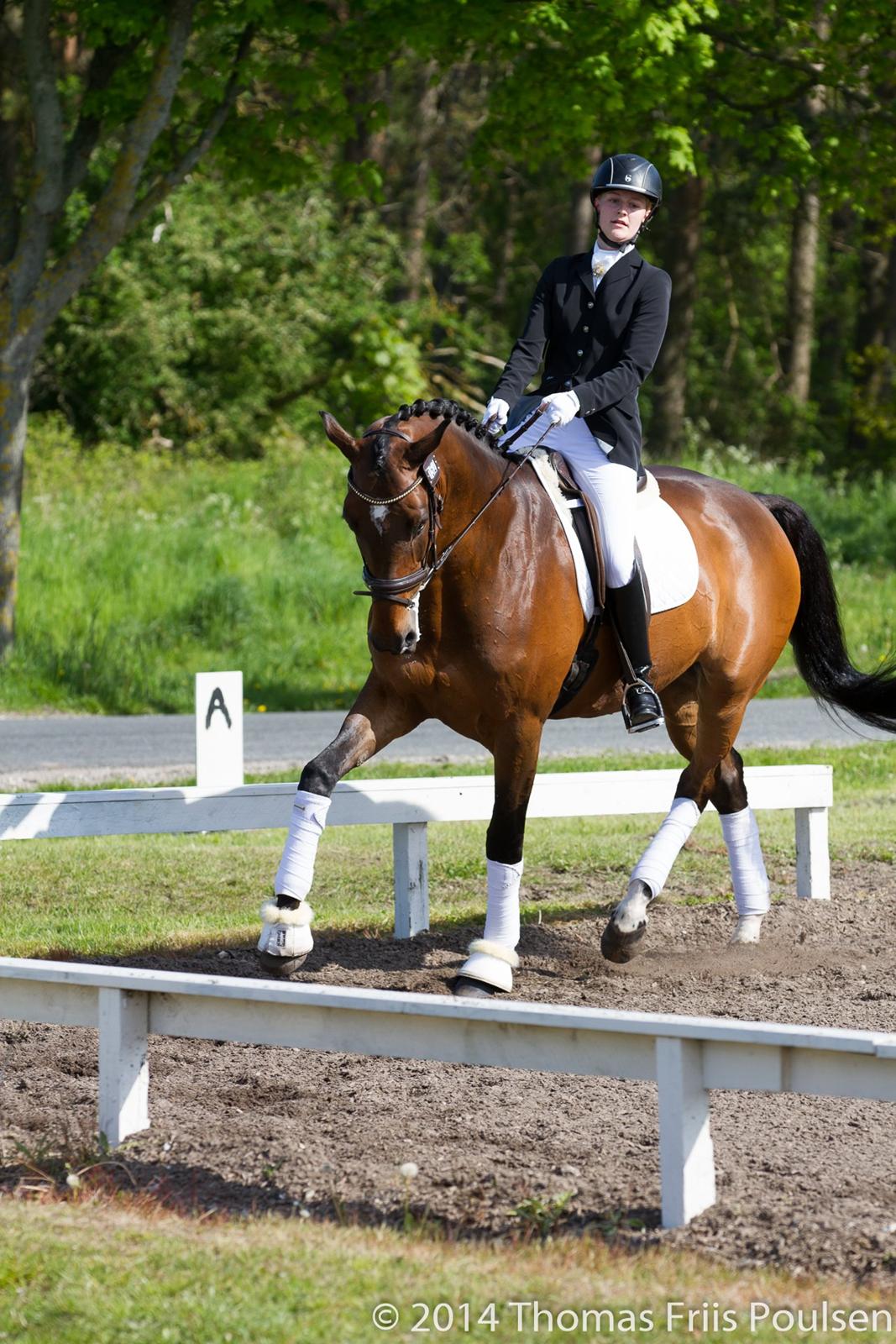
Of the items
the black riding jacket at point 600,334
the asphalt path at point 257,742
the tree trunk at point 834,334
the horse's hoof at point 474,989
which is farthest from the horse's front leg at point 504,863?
the tree trunk at point 834,334

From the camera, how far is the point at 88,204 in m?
27.8

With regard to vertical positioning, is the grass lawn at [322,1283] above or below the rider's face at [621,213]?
below

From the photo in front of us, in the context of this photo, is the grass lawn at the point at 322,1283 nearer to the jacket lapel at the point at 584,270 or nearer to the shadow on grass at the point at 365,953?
the shadow on grass at the point at 365,953

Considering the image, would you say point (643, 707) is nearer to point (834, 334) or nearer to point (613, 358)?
point (613, 358)

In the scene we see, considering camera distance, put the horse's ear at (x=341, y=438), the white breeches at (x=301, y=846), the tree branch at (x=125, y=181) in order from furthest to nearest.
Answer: the tree branch at (x=125, y=181) → the white breeches at (x=301, y=846) → the horse's ear at (x=341, y=438)

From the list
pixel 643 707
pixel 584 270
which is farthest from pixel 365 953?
pixel 584 270

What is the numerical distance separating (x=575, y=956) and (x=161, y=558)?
1340 centimetres

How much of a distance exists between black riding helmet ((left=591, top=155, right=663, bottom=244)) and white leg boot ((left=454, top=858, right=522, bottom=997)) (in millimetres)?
2638

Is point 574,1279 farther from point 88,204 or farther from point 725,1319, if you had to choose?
point 88,204

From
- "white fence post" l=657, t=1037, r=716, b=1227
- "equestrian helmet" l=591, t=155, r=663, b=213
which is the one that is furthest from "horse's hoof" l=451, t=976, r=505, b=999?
"equestrian helmet" l=591, t=155, r=663, b=213

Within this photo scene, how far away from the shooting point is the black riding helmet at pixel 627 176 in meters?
6.34

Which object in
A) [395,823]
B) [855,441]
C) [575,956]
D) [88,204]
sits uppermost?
[88,204]

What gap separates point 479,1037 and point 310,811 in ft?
5.75

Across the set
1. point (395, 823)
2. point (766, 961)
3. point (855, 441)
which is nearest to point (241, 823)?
point (395, 823)
